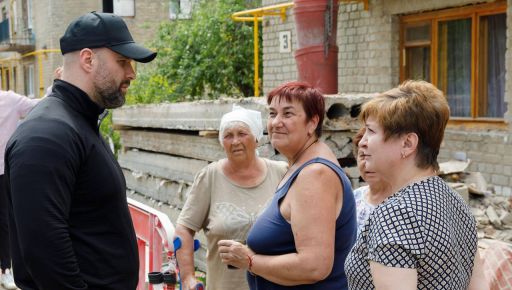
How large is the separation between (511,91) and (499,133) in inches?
23.3

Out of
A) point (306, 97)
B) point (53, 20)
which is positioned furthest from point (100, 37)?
point (53, 20)

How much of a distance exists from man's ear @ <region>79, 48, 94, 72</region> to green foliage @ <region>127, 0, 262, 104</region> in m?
13.7

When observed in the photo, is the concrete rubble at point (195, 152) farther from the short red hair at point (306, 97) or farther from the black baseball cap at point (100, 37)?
the black baseball cap at point (100, 37)

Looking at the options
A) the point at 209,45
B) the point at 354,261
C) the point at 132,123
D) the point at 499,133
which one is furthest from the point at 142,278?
the point at 209,45

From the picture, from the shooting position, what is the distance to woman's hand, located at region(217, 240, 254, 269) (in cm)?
339

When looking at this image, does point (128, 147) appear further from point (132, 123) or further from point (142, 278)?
point (142, 278)

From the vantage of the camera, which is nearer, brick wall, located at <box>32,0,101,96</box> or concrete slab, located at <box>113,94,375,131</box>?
concrete slab, located at <box>113,94,375,131</box>

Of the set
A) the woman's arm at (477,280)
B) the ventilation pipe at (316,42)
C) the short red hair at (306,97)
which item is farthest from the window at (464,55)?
the woman's arm at (477,280)

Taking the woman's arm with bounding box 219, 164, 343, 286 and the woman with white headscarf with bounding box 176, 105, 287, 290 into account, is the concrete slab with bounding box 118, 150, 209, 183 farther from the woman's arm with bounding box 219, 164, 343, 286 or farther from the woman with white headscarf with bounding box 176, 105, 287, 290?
the woman's arm with bounding box 219, 164, 343, 286

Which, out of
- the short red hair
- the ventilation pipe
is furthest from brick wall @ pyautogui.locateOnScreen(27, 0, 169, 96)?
the short red hair

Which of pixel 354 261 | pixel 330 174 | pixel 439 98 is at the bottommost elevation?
pixel 354 261

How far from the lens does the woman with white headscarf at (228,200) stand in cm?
429

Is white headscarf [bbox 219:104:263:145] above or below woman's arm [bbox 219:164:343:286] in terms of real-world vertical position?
above

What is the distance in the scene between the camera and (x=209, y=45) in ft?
58.5
